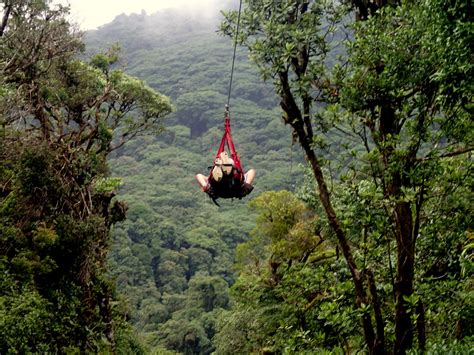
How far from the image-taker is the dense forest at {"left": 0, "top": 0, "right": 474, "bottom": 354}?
304 centimetres

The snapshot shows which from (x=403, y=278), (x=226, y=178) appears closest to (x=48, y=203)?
(x=226, y=178)

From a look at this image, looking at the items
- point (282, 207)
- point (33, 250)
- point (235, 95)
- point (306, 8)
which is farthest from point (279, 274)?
point (235, 95)

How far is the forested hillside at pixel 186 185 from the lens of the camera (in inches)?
1144

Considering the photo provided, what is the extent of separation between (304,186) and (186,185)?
45797mm

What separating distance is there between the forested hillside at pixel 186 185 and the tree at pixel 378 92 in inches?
185

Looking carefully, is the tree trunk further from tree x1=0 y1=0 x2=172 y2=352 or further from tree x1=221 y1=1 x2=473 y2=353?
tree x1=0 y1=0 x2=172 y2=352

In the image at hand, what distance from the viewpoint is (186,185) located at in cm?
5309

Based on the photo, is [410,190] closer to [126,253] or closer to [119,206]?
[119,206]

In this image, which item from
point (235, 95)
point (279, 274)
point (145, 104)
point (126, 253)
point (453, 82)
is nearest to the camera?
point (453, 82)

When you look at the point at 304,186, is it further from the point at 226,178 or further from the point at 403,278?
the point at 403,278

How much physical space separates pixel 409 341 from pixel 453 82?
1.71 meters

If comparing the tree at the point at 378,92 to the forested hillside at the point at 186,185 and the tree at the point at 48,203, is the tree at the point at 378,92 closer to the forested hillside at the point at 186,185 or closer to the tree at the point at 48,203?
the tree at the point at 48,203

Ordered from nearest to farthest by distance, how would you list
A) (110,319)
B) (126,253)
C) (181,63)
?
(110,319), (126,253), (181,63)

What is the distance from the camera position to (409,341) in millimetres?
3287
